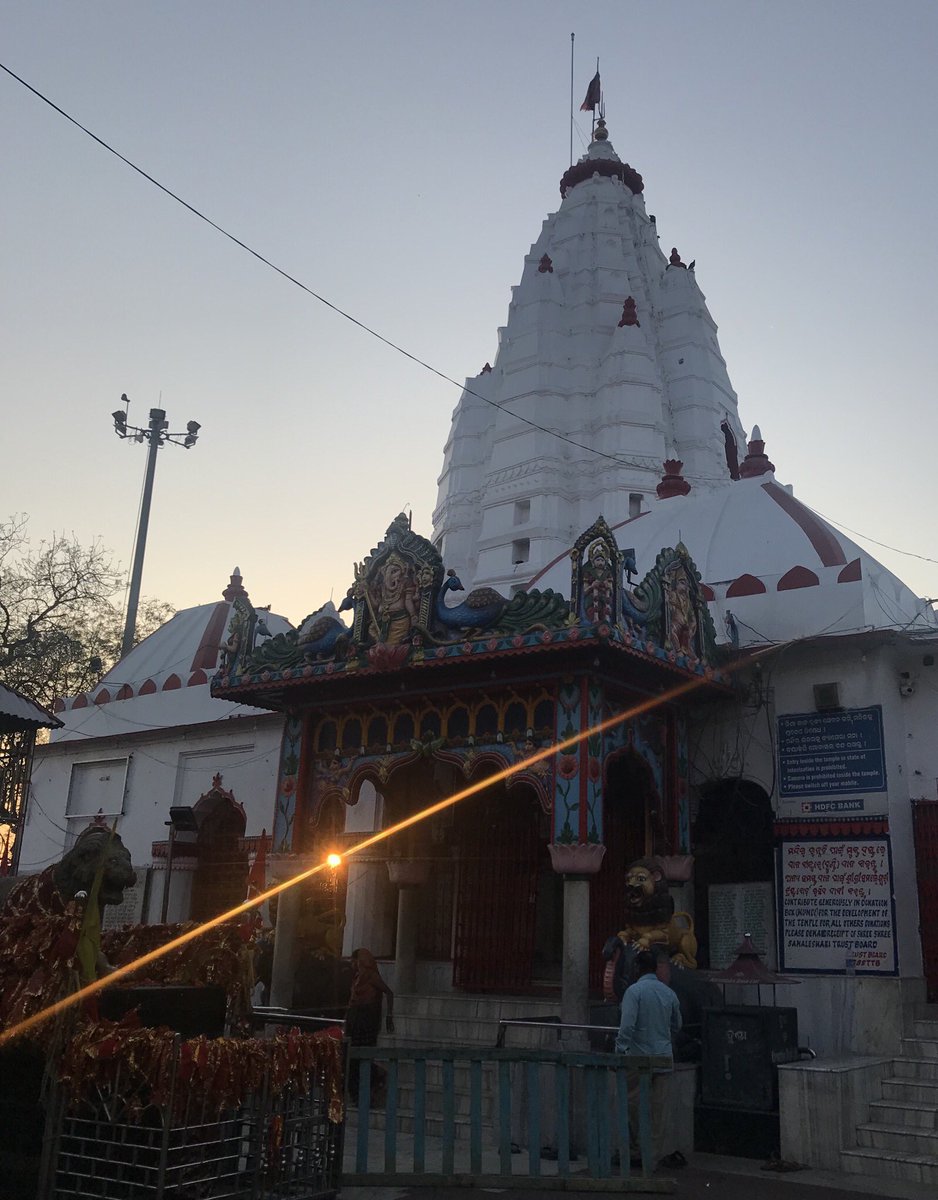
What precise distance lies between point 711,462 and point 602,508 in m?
5.10

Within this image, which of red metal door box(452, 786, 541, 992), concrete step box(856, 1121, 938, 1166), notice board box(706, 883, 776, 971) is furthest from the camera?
red metal door box(452, 786, 541, 992)

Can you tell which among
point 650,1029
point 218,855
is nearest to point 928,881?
point 650,1029

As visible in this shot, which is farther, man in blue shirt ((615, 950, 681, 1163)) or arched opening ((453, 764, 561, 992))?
arched opening ((453, 764, 561, 992))

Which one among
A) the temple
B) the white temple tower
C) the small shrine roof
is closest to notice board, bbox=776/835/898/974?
the temple

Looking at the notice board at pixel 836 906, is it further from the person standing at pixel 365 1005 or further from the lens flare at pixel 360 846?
the person standing at pixel 365 1005

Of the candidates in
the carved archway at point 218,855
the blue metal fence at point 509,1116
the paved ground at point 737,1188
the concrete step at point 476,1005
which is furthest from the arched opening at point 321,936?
the blue metal fence at point 509,1116

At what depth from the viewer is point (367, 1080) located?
6941mm

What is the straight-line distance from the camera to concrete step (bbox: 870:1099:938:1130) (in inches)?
344

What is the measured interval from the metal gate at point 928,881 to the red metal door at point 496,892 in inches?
172

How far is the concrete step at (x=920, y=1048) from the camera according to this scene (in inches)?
388

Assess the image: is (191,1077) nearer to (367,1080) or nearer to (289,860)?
(367,1080)

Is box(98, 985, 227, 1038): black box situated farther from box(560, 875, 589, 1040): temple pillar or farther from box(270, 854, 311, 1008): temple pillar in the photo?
box(270, 854, 311, 1008): temple pillar

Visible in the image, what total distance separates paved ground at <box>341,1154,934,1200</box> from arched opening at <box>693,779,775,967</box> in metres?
4.10

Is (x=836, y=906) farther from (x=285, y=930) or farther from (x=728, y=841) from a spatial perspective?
(x=285, y=930)
